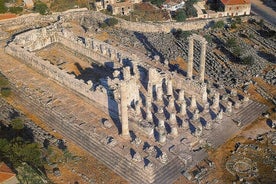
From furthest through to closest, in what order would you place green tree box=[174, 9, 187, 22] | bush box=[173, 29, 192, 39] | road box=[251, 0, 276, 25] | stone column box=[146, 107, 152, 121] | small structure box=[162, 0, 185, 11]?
small structure box=[162, 0, 185, 11] → road box=[251, 0, 276, 25] → green tree box=[174, 9, 187, 22] → bush box=[173, 29, 192, 39] → stone column box=[146, 107, 152, 121]

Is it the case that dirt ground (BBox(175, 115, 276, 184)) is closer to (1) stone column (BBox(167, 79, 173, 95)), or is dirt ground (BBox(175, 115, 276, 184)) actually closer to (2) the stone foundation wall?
(1) stone column (BBox(167, 79, 173, 95))

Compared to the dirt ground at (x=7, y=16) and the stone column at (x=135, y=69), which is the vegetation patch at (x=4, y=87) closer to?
the stone column at (x=135, y=69)

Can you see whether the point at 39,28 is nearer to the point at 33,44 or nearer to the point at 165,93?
the point at 33,44

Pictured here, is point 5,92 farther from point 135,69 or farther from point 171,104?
point 171,104

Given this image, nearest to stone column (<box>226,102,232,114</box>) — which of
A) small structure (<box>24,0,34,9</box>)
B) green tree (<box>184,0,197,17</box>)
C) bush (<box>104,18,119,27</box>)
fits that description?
green tree (<box>184,0,197,17</box>)

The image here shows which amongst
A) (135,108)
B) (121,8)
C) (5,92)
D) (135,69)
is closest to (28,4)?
(121,8)

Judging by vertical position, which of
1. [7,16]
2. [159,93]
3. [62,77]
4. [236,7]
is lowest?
[159,93]
